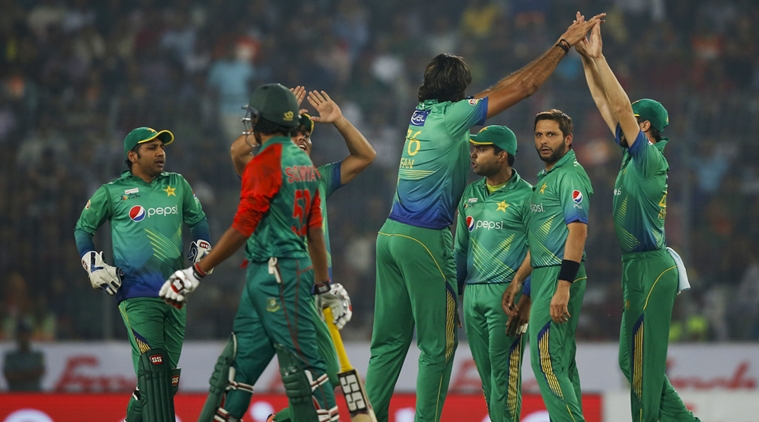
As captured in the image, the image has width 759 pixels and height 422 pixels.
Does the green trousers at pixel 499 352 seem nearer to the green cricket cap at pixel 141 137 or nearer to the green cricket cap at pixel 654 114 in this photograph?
the green cricket cap at pixel 654 114

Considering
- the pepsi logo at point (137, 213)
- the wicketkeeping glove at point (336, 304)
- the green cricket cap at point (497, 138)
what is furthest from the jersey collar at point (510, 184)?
the pepsi logo at point (137, 213)

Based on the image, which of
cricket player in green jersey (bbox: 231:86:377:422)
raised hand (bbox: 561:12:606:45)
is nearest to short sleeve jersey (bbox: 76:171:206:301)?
cricket player in green jersey (bbox: 231:86:377:422)

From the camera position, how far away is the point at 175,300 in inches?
249

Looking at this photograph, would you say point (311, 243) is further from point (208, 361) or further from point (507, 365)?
point (208, 361)

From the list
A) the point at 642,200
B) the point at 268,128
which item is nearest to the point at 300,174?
the point at 268,128

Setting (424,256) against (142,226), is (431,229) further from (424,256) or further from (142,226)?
(142,226)

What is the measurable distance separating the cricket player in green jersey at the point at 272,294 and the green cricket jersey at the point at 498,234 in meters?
2.07

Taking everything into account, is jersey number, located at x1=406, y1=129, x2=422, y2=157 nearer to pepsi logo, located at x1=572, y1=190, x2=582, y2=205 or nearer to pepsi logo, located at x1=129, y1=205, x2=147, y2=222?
pepsi logo, located at x1=572, y1=190, x2=582, y2=205

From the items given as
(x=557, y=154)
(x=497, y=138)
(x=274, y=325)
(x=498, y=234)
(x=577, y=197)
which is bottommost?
(x=274, y=325)

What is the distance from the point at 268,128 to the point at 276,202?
0.53 meters

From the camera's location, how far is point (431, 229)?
748 centimetres

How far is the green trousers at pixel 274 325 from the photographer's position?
6430 mm

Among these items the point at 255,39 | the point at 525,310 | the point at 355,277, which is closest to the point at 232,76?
the point at 255,39

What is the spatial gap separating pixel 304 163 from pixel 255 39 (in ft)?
41.3
